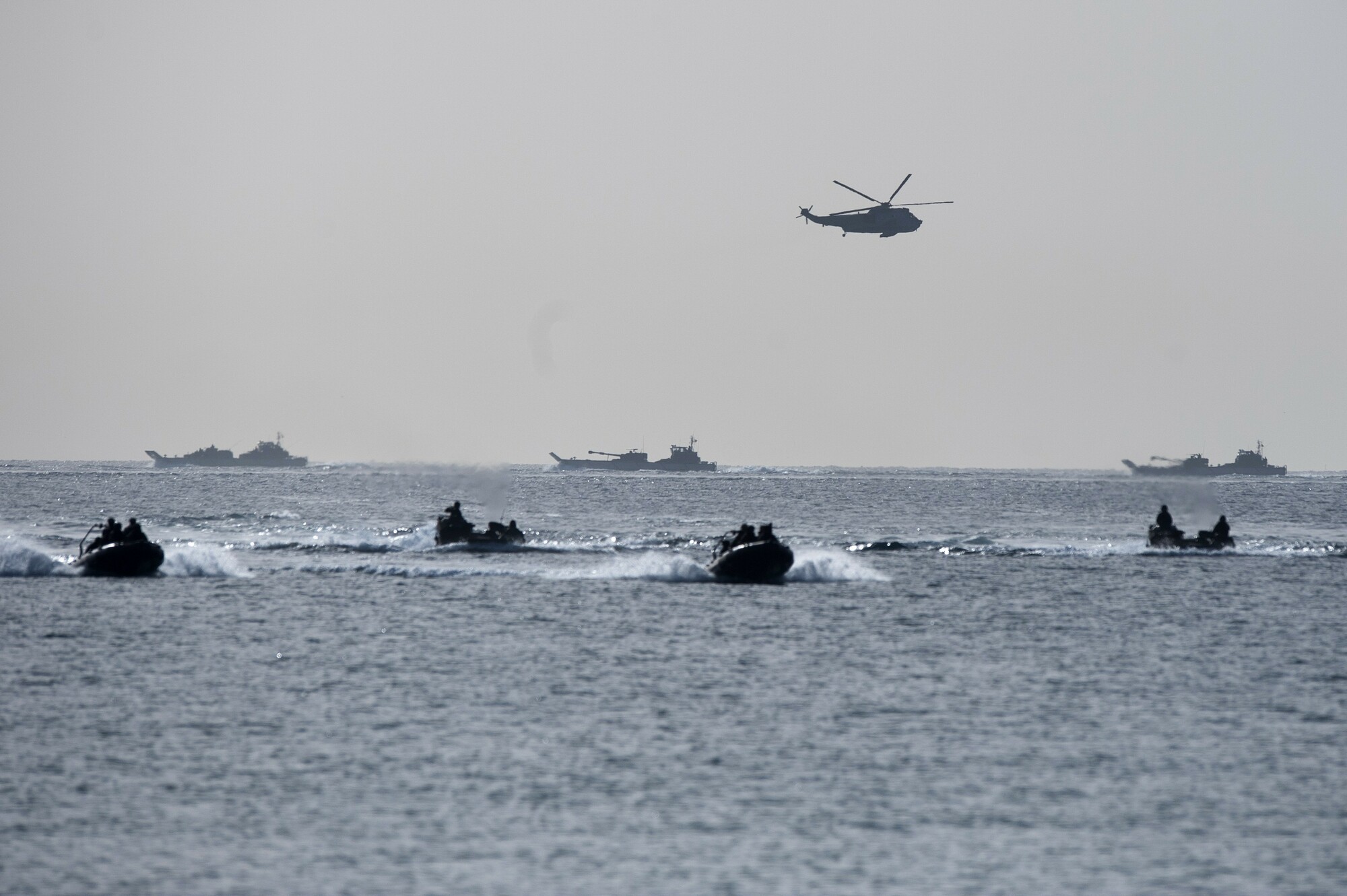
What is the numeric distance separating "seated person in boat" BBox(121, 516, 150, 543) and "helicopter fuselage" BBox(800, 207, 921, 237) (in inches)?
1830

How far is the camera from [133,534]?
67500 millimetres

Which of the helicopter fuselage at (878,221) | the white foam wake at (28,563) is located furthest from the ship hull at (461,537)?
the helicopter fuselage at (878,221)

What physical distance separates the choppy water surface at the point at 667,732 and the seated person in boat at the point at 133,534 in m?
2.37

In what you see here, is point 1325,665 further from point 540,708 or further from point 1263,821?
point 540,708

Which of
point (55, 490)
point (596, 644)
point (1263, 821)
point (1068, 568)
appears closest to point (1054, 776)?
point (1263, 821)

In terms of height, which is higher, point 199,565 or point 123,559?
point 123,559

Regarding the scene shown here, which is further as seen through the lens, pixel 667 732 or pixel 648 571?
pixel 648 571

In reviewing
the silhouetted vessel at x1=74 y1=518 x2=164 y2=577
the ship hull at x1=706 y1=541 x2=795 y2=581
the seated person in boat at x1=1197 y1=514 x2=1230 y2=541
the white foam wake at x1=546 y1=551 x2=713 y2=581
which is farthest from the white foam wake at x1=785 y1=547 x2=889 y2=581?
the silhouetted vessel at x1=74 y1=518 x2=164 y2=577

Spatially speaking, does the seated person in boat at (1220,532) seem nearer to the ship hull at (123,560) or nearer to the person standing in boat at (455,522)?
the person standing in boat at (455,522)

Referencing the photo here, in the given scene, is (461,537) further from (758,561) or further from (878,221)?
(878,221)

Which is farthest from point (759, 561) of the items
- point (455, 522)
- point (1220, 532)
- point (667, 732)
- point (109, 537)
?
point (667, 732)

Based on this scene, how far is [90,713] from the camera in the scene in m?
35.2

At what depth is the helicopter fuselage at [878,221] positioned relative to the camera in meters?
99.1

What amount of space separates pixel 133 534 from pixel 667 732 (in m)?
40.2
